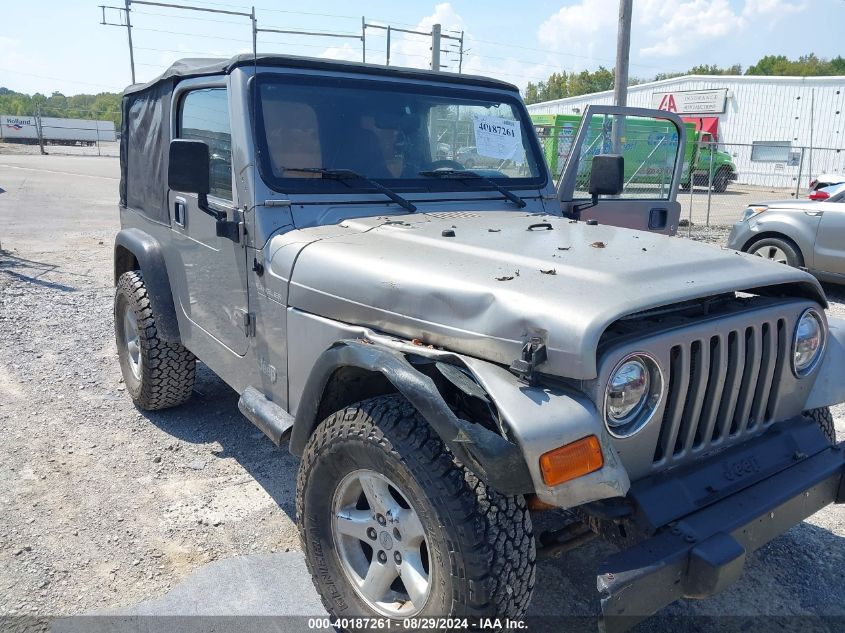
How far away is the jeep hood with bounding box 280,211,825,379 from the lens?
2.05m

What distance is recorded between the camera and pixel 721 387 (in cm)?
228

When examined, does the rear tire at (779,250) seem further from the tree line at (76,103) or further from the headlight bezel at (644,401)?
the tree line at (76,103)

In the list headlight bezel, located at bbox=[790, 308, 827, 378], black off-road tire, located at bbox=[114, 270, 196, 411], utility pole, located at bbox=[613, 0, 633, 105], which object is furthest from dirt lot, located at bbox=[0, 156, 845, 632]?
utility pole, located at bbox=[613, 0, 633, 105]

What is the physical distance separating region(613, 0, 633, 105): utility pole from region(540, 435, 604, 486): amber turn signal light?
30.6 feet

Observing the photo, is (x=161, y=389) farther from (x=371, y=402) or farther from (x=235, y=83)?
(x=371, y=402)

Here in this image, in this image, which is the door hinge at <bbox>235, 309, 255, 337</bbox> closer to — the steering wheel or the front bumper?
the steering wheel

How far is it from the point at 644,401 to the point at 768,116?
114ft

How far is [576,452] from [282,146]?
1.99 m

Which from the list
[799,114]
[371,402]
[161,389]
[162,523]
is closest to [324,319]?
[371,402]

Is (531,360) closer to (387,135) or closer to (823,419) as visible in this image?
(823,419)

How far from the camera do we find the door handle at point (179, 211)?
3.77 meters

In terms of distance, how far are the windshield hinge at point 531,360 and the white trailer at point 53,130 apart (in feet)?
158

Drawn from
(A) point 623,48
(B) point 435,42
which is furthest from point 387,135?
(B) point 435,42

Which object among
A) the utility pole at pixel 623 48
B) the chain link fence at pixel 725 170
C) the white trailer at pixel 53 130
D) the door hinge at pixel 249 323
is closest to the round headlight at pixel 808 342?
the door hinge at pixel 249 323
